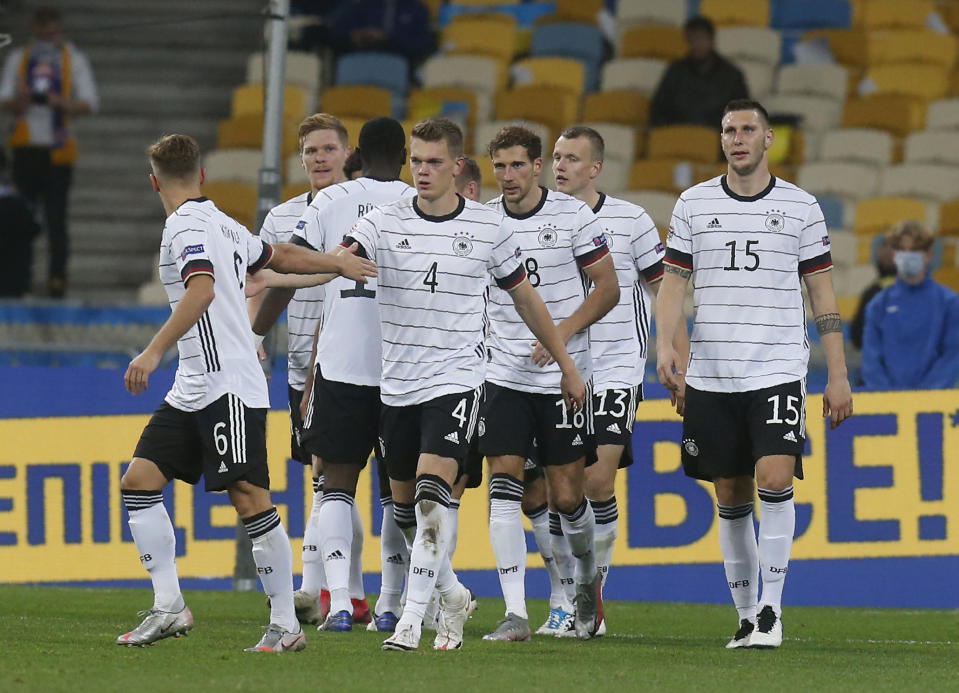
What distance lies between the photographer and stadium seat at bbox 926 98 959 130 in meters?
17.4

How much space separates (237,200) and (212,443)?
31.4 ft

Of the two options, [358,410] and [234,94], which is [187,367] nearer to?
[358,410]

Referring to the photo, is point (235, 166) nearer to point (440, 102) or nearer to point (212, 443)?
point (440, 102)

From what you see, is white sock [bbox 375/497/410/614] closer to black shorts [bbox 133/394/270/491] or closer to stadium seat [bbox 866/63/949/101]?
black shorts [bbox 133/394/270/491]

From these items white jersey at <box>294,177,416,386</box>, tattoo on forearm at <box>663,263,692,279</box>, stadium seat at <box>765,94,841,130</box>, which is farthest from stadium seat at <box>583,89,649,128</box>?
tattoo on forearm at <box>663,263,692,279</box>

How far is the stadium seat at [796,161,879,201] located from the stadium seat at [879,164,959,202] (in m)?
0.24

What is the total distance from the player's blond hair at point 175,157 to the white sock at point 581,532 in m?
2.65

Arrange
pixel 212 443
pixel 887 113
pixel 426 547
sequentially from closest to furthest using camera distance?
pixel 212 443 → pixel 426 547 → pixel 887 113

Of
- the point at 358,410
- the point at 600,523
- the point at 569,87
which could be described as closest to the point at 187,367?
the point at 358,410

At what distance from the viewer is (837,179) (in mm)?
16828

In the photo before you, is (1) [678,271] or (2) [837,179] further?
(2) [837,179]

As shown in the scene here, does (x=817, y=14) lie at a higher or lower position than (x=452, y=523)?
higher

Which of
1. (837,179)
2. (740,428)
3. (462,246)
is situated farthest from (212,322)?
(837,179)

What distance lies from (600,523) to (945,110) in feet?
31.8
